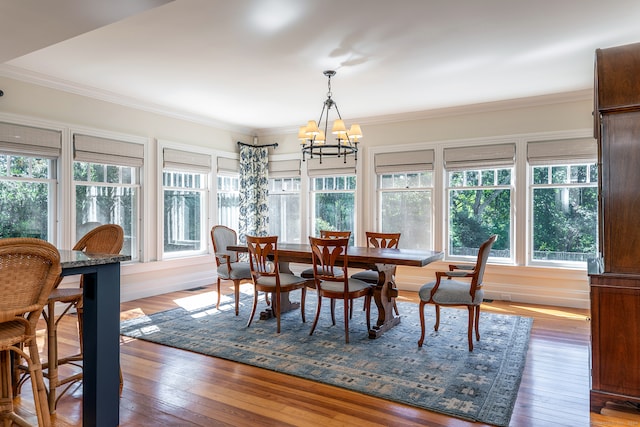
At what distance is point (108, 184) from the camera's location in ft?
17.1

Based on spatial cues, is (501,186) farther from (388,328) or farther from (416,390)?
(416,390)

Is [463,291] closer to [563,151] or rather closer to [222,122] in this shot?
[563,151]

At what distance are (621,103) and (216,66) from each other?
3.43 metres

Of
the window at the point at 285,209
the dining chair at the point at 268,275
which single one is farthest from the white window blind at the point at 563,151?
the window at the point at 285,209

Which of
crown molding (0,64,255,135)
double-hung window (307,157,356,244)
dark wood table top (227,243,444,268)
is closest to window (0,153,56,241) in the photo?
crown molding (0,64,255,135)

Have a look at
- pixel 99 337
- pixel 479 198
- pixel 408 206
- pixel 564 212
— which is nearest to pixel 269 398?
pixel 99 337

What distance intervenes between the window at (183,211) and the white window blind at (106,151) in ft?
1.82

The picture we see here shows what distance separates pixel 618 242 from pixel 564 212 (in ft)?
9.96

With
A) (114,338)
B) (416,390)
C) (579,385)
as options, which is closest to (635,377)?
(579,385)

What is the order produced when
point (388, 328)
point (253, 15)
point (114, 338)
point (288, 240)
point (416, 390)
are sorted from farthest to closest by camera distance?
1. point (288, 240)
2. point (388, 328)
3. point (253, 15)
4. point (416, 390)
5. point (114, 338)

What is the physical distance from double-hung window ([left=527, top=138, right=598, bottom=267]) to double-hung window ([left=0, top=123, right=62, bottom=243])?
19.3 feet

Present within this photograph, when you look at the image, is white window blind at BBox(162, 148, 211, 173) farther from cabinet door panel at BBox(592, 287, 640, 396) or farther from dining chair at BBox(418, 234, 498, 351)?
cabinet door panel at BBox(592, 287, 640, 396)

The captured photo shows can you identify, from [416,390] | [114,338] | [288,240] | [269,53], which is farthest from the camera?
[288,240]

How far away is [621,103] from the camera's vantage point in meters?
2.48
